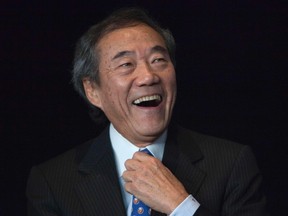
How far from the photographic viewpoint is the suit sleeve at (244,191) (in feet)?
6.72

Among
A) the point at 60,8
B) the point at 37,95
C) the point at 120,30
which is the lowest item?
the point at 37,95

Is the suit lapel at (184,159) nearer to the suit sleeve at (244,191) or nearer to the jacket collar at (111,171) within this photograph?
the jacket collar at (111,171)

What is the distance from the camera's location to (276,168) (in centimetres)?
297

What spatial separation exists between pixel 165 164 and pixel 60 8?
1044 mm

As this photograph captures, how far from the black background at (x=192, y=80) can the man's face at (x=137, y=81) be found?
0.67m

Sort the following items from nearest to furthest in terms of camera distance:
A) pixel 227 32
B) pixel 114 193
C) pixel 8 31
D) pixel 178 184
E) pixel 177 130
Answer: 1. pixel 178 184
2. pixel 114 193
3. pixel 177 130
4. pixel 8 31
5. pixel 227 32

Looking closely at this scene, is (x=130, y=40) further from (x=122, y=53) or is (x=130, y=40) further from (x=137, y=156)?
(x=137, y=156)

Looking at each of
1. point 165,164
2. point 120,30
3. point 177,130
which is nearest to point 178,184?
point 165,164

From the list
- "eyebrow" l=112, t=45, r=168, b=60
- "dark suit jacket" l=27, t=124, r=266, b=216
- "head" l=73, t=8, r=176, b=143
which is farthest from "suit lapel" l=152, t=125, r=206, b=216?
"eyebrow" l=112, t=45, r=168, b=60

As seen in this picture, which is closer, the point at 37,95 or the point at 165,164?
the point at 165,164

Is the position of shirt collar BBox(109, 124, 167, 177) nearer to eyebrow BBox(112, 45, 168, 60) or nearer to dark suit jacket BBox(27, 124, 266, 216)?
dark suit jacket BBox(27, 124, 266, 216)

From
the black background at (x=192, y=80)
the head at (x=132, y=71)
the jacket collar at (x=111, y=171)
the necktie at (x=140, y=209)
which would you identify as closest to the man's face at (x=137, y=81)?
the head at (x=132, y=71)

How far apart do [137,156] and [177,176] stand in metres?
0.20

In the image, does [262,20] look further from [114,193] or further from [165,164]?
[114,193]
